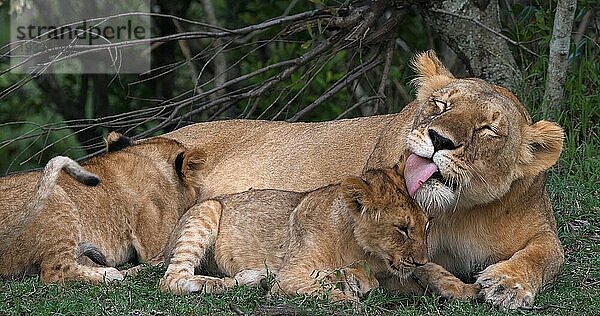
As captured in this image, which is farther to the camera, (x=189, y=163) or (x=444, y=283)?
(x=189, y=163)

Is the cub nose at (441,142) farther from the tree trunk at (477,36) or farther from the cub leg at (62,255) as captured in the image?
the tree trunk at (477,36)

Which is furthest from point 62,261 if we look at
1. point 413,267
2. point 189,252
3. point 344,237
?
point 413,267

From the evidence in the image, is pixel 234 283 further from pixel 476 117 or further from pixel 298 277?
pixel 476 117

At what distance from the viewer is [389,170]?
4844 millimetres

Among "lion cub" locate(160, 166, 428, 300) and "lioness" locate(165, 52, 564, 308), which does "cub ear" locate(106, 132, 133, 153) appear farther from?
"lioness" locate(165, 52, 564, 308)

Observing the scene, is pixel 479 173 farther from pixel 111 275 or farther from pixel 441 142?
pixel 111 275

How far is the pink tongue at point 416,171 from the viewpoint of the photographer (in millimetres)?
4641

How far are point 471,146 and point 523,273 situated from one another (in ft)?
2.20

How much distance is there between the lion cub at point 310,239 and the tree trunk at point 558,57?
2.43 m

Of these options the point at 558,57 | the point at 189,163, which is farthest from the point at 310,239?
the point at 558,57

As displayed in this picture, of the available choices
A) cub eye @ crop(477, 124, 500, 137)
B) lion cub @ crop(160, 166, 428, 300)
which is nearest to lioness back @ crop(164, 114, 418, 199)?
lion cub @ crop(160, 166, 428, 300)

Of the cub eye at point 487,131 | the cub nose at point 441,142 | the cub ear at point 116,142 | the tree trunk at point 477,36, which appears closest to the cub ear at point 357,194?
the cub nose at point 441,142

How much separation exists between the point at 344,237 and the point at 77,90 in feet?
20.1

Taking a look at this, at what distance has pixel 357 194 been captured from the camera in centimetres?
474
